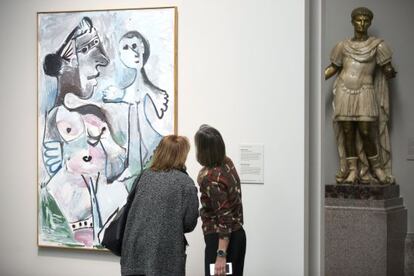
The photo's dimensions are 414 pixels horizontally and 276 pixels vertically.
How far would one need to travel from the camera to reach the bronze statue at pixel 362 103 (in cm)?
957

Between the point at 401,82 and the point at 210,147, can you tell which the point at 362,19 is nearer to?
the point at 401,82

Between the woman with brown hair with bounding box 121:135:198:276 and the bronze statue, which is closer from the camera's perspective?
the woman with brown hair with bounding box 121:135:198:276

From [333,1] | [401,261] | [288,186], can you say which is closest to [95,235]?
[288,186]

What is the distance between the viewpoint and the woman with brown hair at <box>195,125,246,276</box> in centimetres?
582

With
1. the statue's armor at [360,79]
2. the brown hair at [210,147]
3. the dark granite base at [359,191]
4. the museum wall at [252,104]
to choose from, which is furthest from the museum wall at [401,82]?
the brown hair at [210,147]

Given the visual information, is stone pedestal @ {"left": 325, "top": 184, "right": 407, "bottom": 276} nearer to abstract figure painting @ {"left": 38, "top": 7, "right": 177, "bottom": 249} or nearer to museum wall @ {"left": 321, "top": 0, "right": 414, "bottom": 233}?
museum wall @ {"left": 321, "top": 0, "right": 414, "bottom": 233}

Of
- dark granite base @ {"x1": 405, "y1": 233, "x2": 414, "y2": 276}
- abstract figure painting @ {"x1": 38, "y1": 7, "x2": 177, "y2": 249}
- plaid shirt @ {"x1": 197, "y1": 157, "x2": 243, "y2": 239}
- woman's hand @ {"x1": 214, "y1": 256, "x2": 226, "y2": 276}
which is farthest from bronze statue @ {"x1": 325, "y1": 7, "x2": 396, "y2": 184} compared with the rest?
woman's hand @ {"x1": 214, "y1": 256, "x2": 226, "y2": 276}

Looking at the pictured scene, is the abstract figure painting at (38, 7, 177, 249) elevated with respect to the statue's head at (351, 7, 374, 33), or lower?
lower

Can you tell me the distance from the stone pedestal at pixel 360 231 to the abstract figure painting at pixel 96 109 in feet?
10.6

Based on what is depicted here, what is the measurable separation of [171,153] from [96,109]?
1869 mm

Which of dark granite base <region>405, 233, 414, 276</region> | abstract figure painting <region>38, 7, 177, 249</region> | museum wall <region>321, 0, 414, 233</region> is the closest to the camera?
abstract figure painting <region>38, 7, 177, 249</region>

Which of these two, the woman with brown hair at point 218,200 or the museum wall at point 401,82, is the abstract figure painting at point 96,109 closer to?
the woman with brown hair at point 218,200

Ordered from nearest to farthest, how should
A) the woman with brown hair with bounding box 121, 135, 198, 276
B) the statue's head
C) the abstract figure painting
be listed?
the woman with brown hair with bounding box 121, 135, 198, 276
the abstract figure painting
the statue's head

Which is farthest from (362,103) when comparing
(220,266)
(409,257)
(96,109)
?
(220,266)
